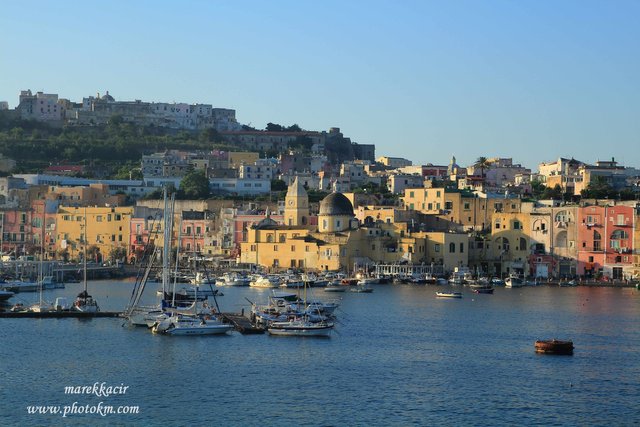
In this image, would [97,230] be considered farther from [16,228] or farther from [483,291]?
[483,291]

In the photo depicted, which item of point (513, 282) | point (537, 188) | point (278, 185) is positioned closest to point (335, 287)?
point (513, 282)

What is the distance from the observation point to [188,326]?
40.1 meters

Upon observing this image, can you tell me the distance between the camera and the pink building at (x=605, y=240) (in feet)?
225

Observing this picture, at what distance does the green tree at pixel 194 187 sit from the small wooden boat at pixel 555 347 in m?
54.2

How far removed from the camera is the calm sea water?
2794 centimetres

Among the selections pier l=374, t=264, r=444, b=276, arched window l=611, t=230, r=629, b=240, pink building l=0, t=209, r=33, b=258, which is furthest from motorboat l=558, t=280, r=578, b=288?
pink building l=0, t=209, r=33, b=258

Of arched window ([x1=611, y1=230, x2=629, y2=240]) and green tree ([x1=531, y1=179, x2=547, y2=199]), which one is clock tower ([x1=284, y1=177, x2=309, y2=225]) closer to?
green tree ([x1=531, y1=179, x2=547, y2=199])

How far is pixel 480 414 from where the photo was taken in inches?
1107

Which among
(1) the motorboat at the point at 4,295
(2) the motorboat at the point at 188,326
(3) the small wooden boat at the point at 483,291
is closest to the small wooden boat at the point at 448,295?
(3) the small wooden boat at the point at 483,291

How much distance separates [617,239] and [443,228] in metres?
11.5

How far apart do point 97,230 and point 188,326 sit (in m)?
41.1

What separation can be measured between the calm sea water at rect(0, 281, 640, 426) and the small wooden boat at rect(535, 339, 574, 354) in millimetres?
296

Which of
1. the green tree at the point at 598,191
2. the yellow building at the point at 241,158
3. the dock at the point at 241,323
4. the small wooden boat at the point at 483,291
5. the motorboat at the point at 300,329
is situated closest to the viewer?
the motorboat at the point at 300,329

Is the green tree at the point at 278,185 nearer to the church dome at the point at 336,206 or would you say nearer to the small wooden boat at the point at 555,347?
the church dome at the point at 336,206
